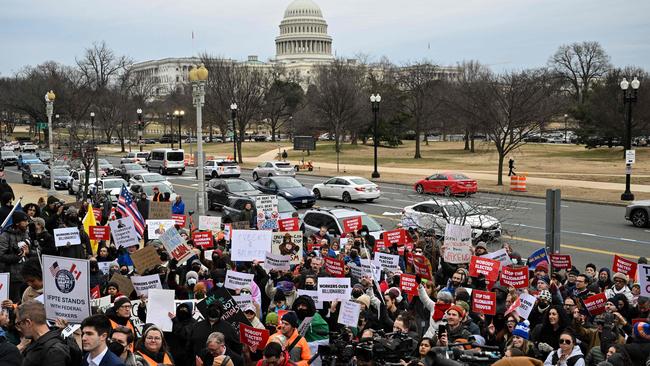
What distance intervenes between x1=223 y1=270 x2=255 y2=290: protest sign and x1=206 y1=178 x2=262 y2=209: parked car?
1938 centimetres

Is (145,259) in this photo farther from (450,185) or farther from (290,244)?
(450,185)

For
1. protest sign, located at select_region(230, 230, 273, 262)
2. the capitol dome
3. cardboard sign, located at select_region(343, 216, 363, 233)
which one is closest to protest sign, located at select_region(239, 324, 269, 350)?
protest sign, located at select_region(230, 230, 273, 262)

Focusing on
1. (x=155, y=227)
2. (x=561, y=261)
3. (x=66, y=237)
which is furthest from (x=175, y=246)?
(x=561, y=261)

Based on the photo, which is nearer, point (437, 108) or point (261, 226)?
point (261, 226)

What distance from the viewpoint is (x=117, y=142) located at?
117 meters

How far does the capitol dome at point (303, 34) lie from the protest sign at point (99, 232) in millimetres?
173819

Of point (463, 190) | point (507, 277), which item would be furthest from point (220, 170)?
point (507, 277)

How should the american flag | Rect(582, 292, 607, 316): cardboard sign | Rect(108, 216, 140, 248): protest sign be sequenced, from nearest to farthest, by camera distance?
Rect(582, 292, 607, 316): cardboard sign → Rect(108, 216, 140, 248): protest sign → the american flag

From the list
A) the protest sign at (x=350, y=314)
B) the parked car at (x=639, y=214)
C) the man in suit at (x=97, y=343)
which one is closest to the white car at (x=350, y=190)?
the parked car at (x=639, y=214)

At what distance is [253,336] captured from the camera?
781 centimetres

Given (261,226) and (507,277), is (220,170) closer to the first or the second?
(261,226)

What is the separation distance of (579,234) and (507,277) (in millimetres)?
14336

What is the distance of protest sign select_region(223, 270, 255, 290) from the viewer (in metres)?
10.1

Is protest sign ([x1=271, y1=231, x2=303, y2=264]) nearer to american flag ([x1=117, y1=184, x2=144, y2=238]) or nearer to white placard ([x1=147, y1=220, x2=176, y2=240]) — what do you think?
white placard ([x1=147, y1=220, x2=176, y2=240])
